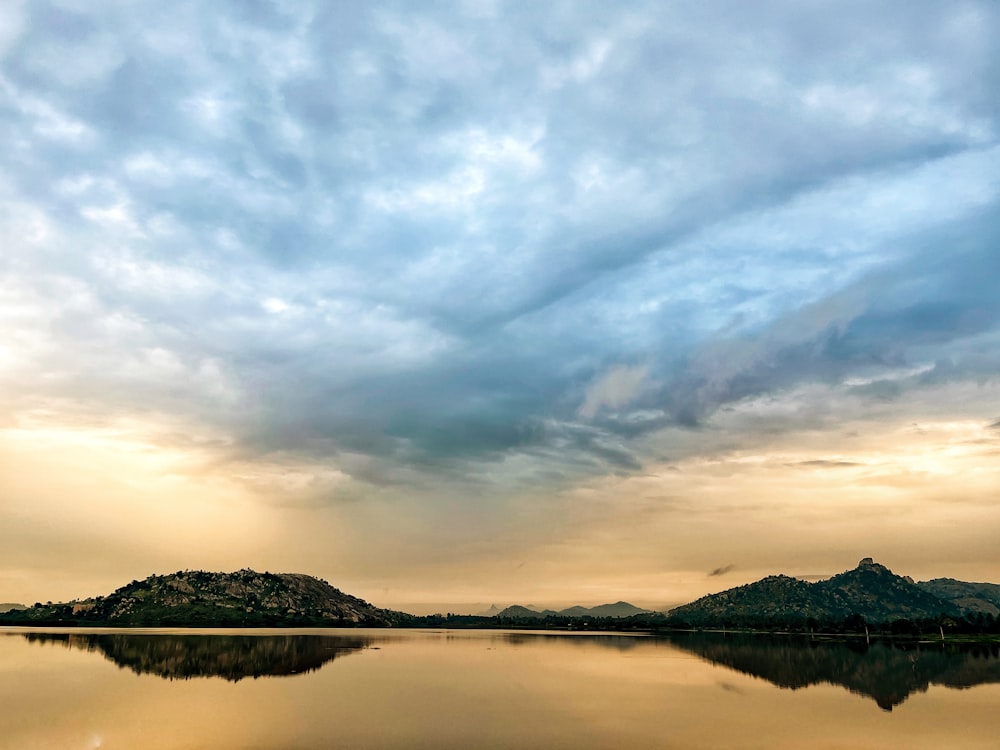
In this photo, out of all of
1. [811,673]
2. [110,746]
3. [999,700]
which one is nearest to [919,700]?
[999,700]

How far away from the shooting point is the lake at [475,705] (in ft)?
189

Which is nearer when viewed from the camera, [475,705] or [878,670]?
[475,705]

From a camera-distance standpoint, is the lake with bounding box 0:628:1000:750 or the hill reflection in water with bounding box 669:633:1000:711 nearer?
the lake with bounding box 0:628:1000:750

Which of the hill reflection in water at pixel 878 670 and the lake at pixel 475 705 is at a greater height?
the lake at pixel 475 705

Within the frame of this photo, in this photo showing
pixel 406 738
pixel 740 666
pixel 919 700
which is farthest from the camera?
pixel 740 666

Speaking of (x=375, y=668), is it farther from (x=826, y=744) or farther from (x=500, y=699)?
(x=826, y=744)

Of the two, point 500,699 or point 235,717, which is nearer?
point 235,717

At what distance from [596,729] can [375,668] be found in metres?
74.7

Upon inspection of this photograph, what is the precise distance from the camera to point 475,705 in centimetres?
7781

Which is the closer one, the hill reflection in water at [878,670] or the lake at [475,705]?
the lake at [475,705]

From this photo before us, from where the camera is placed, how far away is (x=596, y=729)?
209 ft

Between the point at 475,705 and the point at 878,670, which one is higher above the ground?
the point at 475,705

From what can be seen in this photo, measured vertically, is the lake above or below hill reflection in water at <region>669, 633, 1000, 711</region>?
above

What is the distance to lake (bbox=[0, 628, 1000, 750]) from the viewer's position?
189ft
